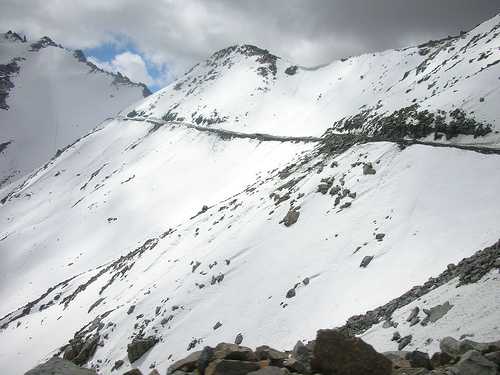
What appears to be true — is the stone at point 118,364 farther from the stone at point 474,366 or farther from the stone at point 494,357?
the stone at point 494,357

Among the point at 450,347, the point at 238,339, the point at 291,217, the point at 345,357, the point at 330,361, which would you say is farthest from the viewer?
the point at 291,217

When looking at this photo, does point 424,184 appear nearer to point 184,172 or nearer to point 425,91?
point 425,91

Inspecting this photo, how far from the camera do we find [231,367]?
25.0 feet

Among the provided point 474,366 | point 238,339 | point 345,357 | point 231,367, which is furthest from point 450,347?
point 238,339

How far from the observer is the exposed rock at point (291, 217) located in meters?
25.5

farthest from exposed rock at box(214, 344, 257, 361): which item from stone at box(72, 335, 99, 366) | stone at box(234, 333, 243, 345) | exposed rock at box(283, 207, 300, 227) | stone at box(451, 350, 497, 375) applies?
stone at box(72, 335, 99, 366)

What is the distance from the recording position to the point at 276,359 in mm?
8477

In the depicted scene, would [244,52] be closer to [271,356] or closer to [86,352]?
[86,352]

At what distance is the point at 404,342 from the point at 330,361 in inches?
143

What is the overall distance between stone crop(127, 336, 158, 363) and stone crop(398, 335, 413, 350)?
15.6 m

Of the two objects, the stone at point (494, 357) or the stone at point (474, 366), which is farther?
the stone at point (494, 357)

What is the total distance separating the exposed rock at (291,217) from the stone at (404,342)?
1503 cm

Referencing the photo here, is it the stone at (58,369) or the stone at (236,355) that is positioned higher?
the stone at (58,369)

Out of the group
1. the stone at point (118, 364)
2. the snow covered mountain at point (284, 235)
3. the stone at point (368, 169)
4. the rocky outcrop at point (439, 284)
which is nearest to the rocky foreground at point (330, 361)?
the snow covered mountain at point (284, 235)
